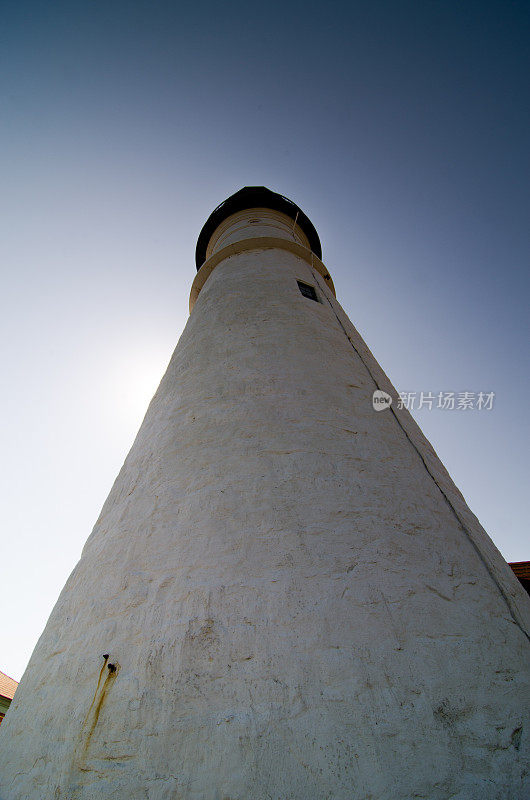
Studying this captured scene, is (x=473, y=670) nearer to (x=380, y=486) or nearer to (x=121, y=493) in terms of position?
(x=380, y=486)

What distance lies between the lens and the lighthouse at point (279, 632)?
141 cm

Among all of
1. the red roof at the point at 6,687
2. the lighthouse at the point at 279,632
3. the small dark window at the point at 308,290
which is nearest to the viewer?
the lighthouse at the point at 279,632

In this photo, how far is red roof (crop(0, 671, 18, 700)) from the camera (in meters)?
10.8

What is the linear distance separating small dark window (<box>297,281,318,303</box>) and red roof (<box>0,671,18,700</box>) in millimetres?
13248

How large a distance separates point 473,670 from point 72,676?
1.87 metres

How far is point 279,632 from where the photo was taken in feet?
5.55

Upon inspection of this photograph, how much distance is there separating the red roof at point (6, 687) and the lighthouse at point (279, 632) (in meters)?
12.4

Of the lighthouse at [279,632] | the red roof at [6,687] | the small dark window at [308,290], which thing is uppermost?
the small dark window at [308,290]

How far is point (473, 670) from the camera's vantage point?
1680 mm

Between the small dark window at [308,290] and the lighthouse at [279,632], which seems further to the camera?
the small dark window at [308,290]
